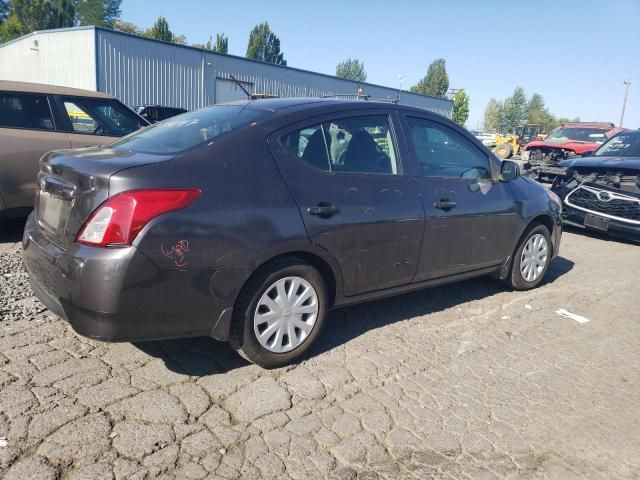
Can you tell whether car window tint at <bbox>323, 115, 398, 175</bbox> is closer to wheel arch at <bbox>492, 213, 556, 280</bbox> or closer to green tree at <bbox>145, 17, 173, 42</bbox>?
wheel arch at <bbox>492, 213, 556, 280</bbox>

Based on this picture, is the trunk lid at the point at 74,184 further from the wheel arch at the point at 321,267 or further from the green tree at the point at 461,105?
the green tree at the point at 461,105

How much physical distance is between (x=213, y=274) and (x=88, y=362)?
42.4 inches

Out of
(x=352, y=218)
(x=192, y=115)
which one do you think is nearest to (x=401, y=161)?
(x=352, y=218)

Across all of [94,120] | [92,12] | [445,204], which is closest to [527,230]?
[445,204]

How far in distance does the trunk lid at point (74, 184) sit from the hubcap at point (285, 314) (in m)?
1.02

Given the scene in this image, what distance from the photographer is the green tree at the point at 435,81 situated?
3836 inches

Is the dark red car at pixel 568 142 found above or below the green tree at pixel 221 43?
below

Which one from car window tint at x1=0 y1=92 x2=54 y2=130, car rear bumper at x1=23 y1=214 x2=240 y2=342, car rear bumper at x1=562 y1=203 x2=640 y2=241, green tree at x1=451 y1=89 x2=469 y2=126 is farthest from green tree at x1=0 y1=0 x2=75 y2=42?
car rear bumper at x1=23 y1=214 x2=240 y2=342

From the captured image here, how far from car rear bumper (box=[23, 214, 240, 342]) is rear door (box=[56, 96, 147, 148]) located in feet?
11.6

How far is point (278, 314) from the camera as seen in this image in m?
3.24

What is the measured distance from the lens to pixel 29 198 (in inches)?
222

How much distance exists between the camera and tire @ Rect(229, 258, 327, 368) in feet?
10.2

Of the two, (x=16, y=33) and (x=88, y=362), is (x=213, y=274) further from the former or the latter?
(x=16, y=33)

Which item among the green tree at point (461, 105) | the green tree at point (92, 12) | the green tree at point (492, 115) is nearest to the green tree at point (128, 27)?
the green tree at point (92, 12)
